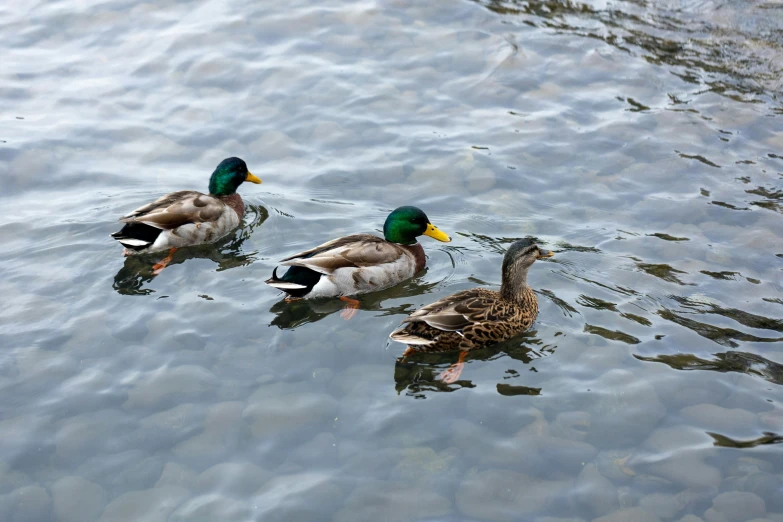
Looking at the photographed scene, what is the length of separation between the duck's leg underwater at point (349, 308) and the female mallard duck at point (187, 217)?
190 cm

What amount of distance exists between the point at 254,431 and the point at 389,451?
1024 millimetres

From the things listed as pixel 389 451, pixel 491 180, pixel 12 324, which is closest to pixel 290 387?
pixel 389 451

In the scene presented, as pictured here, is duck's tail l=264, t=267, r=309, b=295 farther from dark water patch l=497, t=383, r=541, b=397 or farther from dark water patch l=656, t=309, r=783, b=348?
dark water patch l=656, t=309, r=783, b=348

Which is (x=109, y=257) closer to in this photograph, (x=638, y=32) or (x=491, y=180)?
(x=491, y=180)

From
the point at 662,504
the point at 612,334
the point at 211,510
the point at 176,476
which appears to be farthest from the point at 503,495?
the point at 176,476

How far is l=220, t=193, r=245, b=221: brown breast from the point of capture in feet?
30.2

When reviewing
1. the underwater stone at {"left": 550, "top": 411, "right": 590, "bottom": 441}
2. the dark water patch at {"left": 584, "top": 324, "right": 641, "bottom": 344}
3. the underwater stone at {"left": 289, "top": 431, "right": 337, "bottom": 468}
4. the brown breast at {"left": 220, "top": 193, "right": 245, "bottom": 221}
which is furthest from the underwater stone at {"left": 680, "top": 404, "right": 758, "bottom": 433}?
the brown breast at {"left": 220, "top": 193, "right": 245, "bottom": 221}

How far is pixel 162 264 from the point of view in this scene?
27.5 feet

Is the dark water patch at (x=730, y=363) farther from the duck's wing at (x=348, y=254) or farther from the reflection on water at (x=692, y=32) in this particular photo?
the reflection on water at (x=692, y=32)

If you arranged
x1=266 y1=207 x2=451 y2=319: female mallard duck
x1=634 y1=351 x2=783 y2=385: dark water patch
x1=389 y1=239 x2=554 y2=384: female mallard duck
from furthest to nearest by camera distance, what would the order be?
x1=266 y1=207 x2=451 y2=319: female mallard duck
x1=389 y1=239 x2=554 y2=384: female mallard duck
x1=634 y1=351 x2=783 y2=385: dark water patch

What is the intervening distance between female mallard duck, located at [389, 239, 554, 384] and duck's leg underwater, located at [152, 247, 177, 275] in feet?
9.08

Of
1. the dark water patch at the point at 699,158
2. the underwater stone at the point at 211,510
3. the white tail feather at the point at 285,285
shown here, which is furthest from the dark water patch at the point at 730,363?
the dark water patch at the point at 699,158

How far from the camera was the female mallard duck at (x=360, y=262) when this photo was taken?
303 inches

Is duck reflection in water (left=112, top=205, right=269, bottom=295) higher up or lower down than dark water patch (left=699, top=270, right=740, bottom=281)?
higher up
